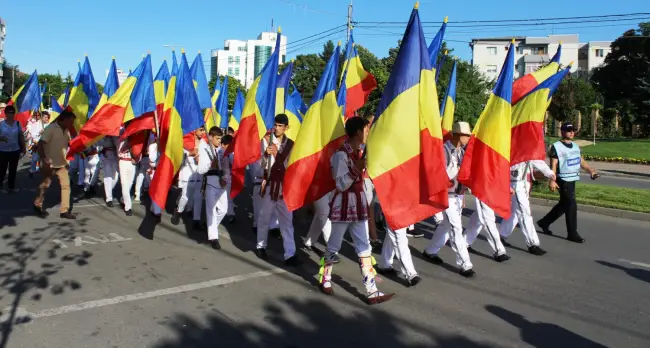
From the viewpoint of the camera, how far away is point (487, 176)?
17.8 feet

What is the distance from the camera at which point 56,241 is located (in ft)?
22.2

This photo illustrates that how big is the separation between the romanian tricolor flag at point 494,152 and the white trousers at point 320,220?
1.81 m

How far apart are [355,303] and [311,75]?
67612 millimetres

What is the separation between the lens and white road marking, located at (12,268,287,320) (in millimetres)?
4327

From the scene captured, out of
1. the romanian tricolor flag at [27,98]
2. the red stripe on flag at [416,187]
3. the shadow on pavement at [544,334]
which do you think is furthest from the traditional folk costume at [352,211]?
the romanian tricolor flag at [27,98]

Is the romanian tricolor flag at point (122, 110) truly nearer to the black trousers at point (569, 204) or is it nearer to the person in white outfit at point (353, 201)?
the person in white outfit at point (353, 201)

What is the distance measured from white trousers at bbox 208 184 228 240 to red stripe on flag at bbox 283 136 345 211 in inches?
75.3

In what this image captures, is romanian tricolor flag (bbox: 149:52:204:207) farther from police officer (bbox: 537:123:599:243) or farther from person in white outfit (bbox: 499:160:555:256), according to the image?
police officer (bbox: 537:123:599:243)

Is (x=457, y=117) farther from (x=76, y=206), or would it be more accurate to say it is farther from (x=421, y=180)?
(x=421, y=180)

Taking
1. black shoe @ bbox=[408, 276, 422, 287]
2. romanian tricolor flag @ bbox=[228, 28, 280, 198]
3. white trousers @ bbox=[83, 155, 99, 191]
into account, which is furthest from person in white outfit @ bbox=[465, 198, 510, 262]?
white trousers @ bbox=[83, 155, 99, 191]

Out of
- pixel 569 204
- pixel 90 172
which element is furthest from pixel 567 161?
pixel 90 172

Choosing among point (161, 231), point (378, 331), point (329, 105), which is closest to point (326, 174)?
point (329, 105)

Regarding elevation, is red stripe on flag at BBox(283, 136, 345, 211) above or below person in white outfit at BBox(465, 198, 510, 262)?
above

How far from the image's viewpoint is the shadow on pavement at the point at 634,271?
594cm
